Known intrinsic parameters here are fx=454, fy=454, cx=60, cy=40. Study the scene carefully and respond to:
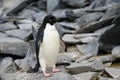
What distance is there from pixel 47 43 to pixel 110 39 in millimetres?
1134

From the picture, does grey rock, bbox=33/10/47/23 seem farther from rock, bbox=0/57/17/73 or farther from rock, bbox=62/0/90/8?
rock, bbox=0/57/17/73

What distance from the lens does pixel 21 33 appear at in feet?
23.0

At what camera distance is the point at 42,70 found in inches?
195

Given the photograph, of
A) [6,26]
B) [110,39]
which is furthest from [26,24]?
[110,39]

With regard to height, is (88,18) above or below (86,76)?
above

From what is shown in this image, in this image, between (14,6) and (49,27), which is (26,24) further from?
(49,27)

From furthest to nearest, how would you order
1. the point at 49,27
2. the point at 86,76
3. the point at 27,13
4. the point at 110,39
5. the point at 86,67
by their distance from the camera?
the point at 27,13 → the point at 110,39 → the point at 86,67 → the point at 86,76 → the point at 49,27

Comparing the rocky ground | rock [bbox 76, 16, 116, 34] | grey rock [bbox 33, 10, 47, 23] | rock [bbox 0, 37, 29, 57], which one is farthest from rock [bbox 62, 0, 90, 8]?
rock [bbox 0, 37, 29, 57]

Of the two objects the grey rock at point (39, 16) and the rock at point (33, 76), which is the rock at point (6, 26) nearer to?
the grey rock at point (39, 16)

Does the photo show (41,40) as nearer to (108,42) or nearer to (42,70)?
(42,70)

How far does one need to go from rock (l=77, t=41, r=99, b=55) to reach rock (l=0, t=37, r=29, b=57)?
2.79 feet

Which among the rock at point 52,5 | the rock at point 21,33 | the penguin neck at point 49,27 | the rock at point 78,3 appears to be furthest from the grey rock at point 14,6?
the penguin neck at point 49,27

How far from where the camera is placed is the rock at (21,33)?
6.81 meters

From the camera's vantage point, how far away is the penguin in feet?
15.4
